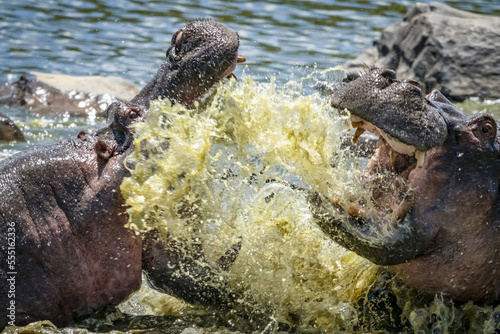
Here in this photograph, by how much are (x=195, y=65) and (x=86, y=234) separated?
42.6 inches

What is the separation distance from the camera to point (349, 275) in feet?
13.5

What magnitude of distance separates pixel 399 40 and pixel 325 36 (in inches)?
58.4

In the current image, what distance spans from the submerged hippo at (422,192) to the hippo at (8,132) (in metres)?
4.80

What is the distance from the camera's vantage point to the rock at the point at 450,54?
10.3m

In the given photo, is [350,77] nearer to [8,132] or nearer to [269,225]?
[269,225]

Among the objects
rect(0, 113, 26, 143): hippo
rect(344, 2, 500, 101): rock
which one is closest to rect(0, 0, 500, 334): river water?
rect(0, 113, 26, 143): hippo

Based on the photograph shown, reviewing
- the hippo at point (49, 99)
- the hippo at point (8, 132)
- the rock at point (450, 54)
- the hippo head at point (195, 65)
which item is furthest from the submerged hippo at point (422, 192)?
the rock at point (450, 54)

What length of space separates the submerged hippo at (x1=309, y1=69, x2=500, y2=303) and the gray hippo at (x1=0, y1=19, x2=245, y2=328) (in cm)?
82

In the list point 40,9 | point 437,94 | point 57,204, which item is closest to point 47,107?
point 40,9

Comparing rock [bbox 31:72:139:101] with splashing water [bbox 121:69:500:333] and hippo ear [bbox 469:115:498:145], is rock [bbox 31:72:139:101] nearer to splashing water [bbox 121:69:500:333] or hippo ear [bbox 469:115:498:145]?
splashing water [bbox 121:69:500:333]

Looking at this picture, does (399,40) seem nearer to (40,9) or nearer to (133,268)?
(40,9)

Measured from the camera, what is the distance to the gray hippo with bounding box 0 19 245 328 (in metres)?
3.68

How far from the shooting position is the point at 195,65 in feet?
13.1

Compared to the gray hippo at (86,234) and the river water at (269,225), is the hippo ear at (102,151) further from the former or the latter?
the river water at (269,225)
